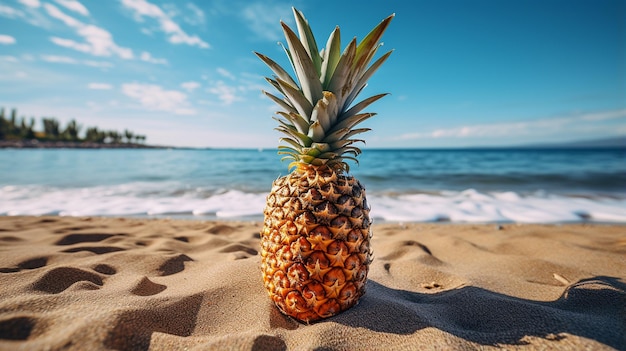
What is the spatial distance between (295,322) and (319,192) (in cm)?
101

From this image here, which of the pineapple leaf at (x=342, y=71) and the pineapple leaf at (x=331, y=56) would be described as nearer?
the pineapple leaf at (x=342, y=71)

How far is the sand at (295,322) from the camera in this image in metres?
1.57

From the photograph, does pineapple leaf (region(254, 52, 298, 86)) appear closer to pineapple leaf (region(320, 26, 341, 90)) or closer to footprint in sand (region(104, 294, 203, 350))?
pineapple leaf (region(320, 26, 341, 90))

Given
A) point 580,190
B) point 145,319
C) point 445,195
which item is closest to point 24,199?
point 145,319

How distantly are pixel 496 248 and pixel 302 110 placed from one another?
3.60 m

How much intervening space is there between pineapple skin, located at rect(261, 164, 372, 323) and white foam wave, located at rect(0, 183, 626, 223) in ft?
15.4

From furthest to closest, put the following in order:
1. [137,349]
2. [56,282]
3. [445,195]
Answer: [445,195] → [56,282] → [137,349]

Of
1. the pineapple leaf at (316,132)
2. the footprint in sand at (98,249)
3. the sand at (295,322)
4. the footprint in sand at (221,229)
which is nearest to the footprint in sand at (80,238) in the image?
the sand at (295,322)

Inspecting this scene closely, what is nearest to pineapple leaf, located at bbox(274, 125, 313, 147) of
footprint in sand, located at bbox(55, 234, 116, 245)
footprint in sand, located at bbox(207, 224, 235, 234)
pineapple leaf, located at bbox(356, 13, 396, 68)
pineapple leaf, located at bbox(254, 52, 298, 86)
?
pineapple leaf, located at bbox(254, 52, 298, 86)

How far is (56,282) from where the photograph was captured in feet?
7.54

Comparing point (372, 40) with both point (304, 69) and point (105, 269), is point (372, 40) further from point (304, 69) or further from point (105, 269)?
point (105, 269)

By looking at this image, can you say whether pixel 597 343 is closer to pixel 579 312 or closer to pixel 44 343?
pixel 579 312

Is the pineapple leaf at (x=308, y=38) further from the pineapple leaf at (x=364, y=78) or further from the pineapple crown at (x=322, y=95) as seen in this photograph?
the pineapple leaf at (x=364, y=78)

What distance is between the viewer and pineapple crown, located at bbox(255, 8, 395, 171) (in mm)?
1982
